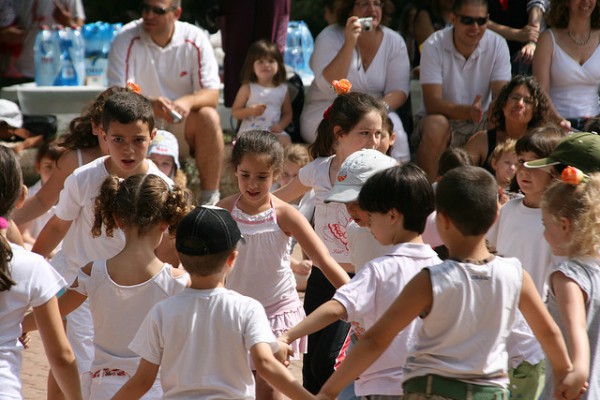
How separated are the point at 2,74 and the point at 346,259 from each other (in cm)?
619

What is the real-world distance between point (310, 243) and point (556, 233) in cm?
112

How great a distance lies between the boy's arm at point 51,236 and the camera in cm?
472

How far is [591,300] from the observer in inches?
144

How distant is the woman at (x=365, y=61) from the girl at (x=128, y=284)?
15.1 ft

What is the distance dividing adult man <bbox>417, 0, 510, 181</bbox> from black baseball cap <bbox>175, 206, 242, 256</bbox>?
4907mm

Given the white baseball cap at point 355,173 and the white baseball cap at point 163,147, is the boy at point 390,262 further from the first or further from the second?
the white baseball cap at point 163,147

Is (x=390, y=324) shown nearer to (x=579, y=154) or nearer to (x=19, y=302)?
(x=19, y=302)

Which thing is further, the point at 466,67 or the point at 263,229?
the point at 466,67

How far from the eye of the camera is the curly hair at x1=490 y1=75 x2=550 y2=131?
23.5 feet

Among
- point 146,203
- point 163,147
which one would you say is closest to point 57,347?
point 146,203

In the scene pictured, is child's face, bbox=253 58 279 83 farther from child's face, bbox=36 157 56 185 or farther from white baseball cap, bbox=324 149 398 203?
white baseball cap, bbox=324 149 398 203

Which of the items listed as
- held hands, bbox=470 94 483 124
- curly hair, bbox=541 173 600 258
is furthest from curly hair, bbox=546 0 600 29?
curly hair, bbox=541 173 600 258

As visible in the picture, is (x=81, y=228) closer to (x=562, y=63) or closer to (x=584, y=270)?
(x=584, y=270)

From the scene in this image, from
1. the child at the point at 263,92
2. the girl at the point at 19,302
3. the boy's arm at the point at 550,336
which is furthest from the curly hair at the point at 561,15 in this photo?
the girl at the point at 19,302
